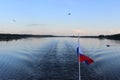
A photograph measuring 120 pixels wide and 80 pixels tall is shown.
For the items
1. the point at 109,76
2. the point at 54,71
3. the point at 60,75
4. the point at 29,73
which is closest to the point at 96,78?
the point at 109,76

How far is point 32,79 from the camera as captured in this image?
65.7 feet

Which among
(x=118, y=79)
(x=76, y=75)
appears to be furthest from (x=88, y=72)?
(x=118, y=79)

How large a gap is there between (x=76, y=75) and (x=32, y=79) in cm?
394

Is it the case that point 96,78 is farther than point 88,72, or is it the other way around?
point 88,72

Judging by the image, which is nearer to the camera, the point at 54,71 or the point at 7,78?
the point at 7,78

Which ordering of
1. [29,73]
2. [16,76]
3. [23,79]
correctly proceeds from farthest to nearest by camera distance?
[29,73] < [16,76] < [23,79]

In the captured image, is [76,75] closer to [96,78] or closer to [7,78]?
[96,78]

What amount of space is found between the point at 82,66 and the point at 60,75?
5.45 m

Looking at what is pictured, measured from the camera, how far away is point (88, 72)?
23250mm

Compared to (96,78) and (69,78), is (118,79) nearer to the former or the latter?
(96,78)

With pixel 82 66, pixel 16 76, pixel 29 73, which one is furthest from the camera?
pixel 82 66

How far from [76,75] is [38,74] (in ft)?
11.1

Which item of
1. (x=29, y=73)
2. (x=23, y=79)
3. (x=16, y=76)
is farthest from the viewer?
(x=29, y=73)

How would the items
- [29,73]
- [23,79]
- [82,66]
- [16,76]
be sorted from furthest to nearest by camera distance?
[82,66]
[29,73]
[16,76]
[23,79]
